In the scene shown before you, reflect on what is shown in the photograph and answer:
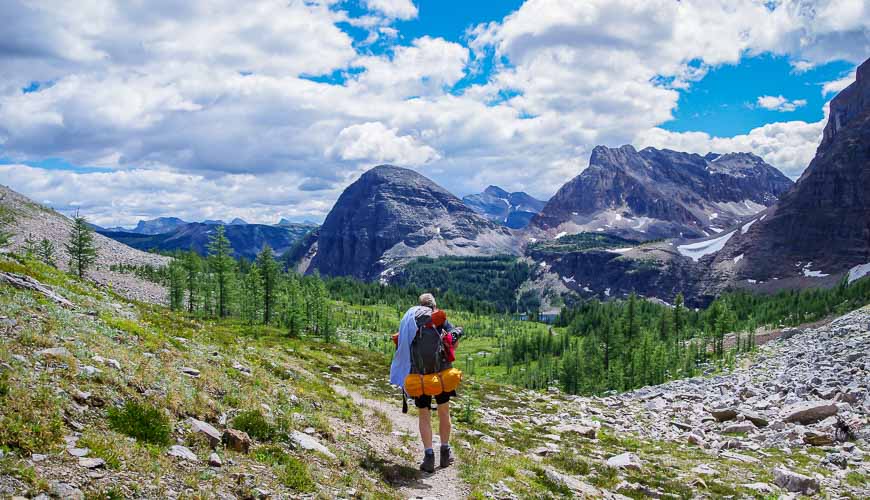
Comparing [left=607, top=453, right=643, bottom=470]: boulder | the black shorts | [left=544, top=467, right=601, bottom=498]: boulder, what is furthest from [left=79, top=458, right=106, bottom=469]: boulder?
[left=607, top=453, right=643, bottom=470]: boulder

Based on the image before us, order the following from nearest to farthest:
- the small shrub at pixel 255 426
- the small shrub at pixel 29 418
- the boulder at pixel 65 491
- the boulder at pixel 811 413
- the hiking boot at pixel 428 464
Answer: the boulder at pixel 65 491, the small shrub at pixel 29 418, the small shrub at pixel 255 426, the hiking boot at pixel 428 464, the boulder at pixel 811 413

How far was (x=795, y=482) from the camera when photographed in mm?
14836

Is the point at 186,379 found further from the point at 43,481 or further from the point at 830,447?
the point at 830,447

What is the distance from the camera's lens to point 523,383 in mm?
104500

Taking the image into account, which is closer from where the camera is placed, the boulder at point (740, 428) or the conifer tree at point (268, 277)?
the boulder at point (740, 428)

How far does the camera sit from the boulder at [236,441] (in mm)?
10062

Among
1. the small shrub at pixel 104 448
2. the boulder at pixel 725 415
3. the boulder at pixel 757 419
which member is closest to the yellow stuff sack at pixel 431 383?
the small shrub at pixel 104 448

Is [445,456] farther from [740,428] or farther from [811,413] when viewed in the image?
[811,413]

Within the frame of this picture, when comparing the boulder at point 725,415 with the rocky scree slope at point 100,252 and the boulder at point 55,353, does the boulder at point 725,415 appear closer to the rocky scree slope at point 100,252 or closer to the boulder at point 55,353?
the boulder at point 55,353

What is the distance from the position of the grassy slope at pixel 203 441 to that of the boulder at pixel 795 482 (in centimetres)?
60

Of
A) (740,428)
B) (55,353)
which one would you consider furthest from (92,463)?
(740,428)

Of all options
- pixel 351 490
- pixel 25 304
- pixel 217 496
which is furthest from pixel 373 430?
pixel 25 304

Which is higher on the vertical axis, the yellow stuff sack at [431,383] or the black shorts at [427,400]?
the yellow stuff sack at [431,383]

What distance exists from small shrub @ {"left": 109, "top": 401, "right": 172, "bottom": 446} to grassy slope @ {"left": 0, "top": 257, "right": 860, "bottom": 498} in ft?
0.70
